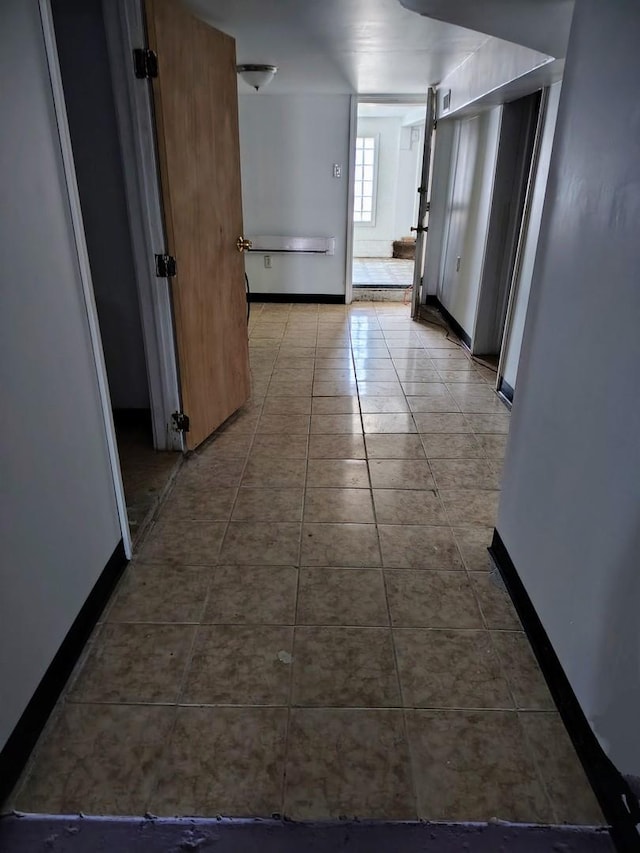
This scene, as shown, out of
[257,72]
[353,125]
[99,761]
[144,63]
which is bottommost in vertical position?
[99,761]

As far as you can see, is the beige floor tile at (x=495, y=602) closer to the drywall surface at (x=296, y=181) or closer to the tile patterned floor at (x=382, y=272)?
the drywall surface at (x=296, y=181)

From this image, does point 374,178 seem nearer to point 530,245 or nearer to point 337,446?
point 530,245

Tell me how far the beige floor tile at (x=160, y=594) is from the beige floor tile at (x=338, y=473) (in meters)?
0.78

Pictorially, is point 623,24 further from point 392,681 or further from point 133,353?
point 133,353

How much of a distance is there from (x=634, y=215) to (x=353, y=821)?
56.6 inches

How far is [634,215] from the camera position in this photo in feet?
3.83

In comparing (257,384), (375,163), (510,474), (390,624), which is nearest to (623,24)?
(510,474)

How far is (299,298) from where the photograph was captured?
6215 mm

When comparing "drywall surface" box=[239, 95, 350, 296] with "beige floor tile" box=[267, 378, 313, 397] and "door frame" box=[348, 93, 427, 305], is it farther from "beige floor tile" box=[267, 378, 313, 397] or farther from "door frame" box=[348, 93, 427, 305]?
"beige floor tile" box=[267, 378, 313, 397]

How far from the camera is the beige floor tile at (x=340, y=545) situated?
2.06 meters

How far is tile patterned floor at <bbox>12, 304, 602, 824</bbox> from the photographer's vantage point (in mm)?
1285

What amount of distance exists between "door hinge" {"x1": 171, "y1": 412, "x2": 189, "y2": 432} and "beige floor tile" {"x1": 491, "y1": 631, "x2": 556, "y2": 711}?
66.5 inches

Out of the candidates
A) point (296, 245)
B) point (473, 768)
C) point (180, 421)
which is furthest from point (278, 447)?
point (296, 245)

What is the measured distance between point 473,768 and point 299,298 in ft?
17.8
